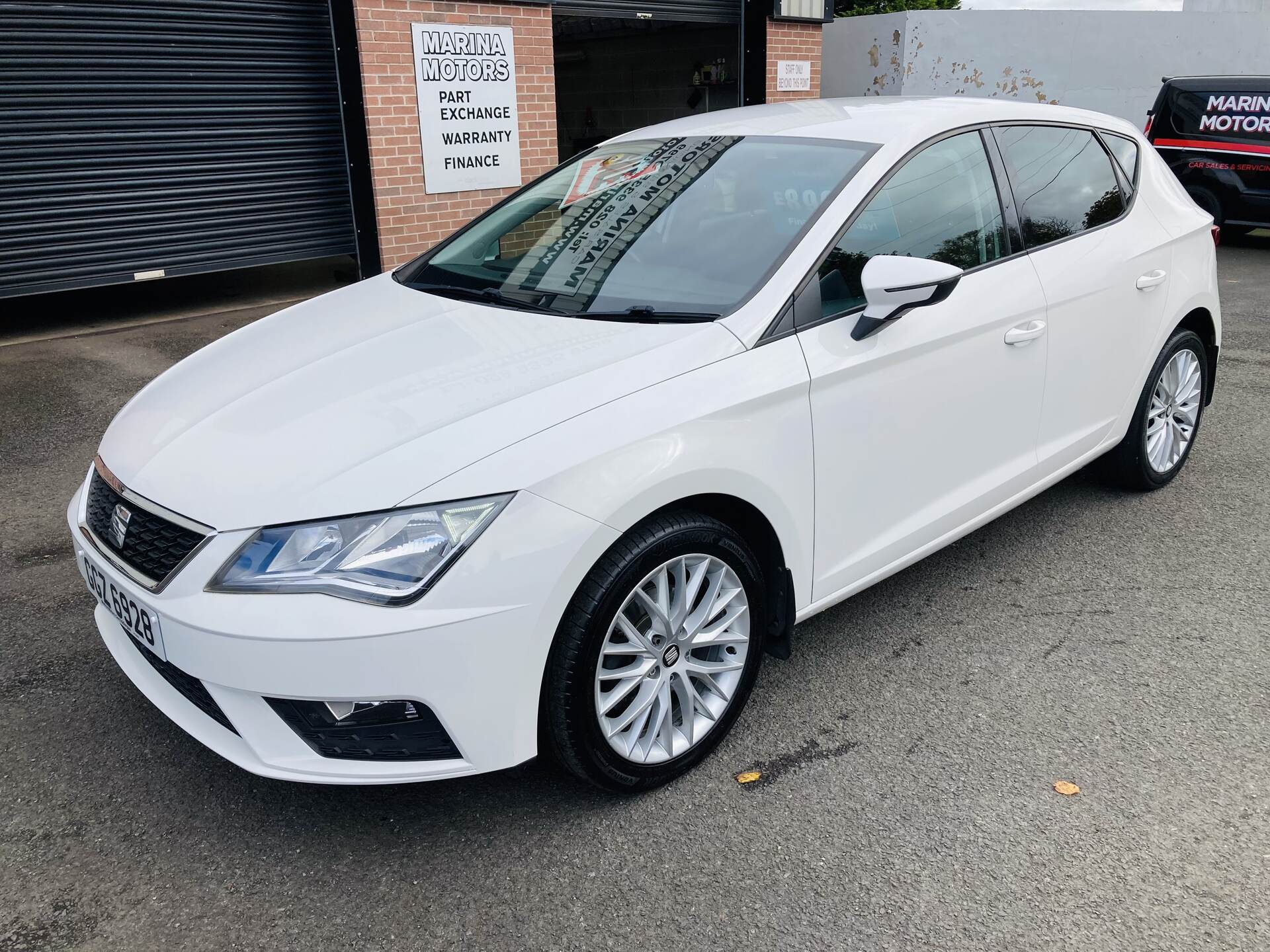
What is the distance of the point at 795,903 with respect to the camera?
7.55 feet

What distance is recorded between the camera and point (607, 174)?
145 inches

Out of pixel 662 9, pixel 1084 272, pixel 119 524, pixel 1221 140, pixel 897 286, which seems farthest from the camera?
pixel 1221 140

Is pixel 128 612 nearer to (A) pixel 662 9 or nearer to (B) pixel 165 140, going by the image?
(B) pixel 165 140

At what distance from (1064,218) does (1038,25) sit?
15943mm

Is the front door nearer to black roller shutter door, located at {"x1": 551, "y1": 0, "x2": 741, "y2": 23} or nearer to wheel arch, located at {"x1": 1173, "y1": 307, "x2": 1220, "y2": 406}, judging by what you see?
wheel arch, located at {"x1": 1173, "y1": 307, "x2": 1220, "y2": 406}

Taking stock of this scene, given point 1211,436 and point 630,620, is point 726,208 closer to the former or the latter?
point 630,620

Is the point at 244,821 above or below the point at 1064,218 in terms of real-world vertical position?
below

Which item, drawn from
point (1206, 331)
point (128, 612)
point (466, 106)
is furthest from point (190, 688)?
point (466, 106)

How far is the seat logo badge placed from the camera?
8.20 ft

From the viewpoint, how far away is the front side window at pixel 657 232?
9.58 ft

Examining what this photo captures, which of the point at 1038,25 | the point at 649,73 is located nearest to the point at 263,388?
the point at 649,73

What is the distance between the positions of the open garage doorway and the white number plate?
Answer: 36.1 ft

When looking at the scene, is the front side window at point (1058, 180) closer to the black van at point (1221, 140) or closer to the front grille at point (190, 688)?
the front grille at point (190, 688)

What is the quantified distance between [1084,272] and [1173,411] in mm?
1209
